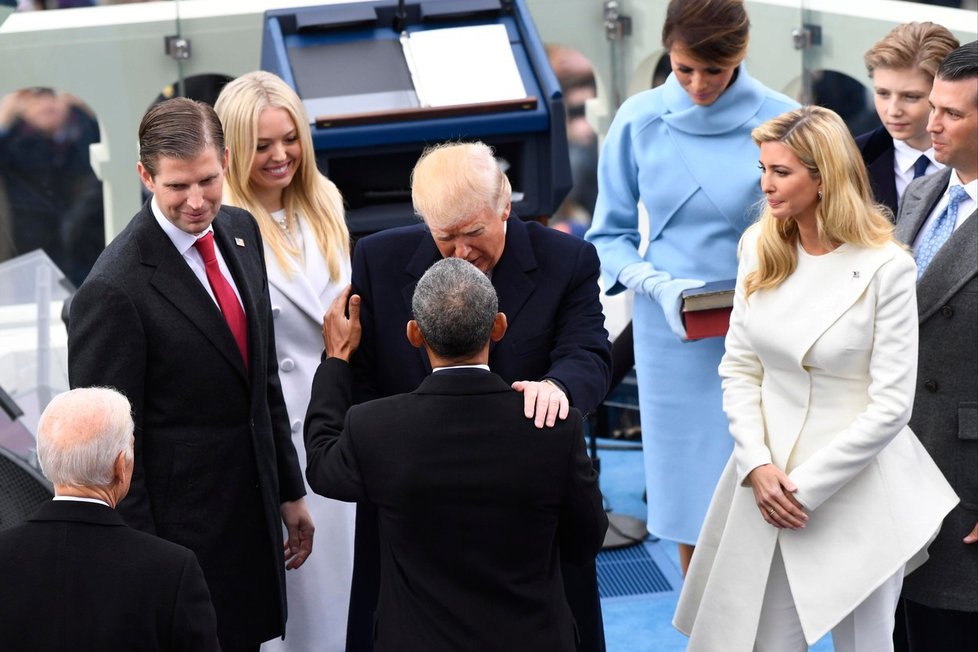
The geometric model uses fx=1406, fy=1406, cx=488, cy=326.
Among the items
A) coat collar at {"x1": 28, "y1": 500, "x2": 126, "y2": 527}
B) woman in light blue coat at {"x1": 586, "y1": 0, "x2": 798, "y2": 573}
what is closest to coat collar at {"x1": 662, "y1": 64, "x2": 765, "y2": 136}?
woman in light blue coat at {"x1": 586, "y1": 0, "x2": 798, "y2": 573}

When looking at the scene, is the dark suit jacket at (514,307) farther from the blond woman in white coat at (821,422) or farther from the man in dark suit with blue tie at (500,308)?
the blond woman in white coat at (821,422)

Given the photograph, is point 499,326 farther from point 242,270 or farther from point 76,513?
point 76,513

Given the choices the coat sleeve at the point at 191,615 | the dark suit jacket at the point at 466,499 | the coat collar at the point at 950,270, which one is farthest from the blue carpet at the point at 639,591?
the coat sleeve at the point at 191,615

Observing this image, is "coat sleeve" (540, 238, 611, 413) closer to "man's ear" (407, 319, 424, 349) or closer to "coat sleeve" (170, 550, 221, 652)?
"man's ear" (407, 319, 424, 349)

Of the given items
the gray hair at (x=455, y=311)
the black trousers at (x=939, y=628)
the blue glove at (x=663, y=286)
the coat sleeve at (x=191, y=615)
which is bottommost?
the black trousers at (x=939, y=628)

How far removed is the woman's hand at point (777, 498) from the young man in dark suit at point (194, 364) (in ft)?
3.11

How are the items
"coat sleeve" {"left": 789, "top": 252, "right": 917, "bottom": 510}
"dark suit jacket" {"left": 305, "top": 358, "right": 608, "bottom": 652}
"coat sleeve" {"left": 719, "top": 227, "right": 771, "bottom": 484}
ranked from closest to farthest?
"dark suit jacket" {"left": 305, "top": 358, "right": 608, "bottom": 652} < "coat sleeve" {"left": 789, "top": 252, "right": 917, "bottom": 510} < "coat sleeve" {"left": 719, "top": 227, "right": 771, "bottom": 484}

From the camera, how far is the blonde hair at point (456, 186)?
2.45 metres

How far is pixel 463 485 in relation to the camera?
84.2 inches

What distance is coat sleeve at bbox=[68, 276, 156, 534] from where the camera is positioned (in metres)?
2.40

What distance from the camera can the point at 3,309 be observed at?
189 inches

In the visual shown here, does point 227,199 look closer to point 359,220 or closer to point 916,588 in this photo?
point 359,220

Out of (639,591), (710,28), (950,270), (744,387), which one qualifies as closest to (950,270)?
(950,270)

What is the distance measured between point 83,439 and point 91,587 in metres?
0.22
